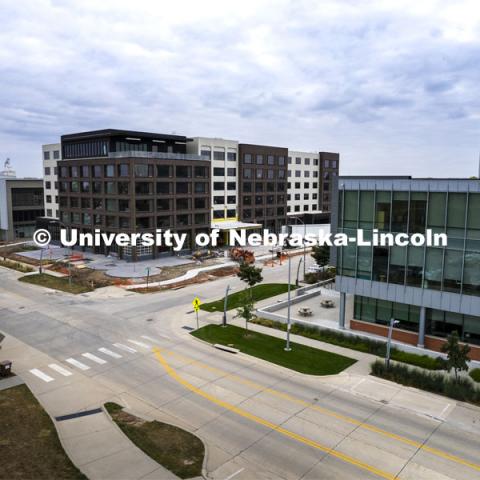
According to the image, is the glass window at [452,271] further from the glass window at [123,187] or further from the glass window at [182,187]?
the glass window at [182,187]

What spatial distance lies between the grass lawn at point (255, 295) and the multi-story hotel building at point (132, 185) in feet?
83.6

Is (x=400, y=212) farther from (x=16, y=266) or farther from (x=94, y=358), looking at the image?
(x=16, y=266)

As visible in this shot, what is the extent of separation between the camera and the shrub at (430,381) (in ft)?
87.0

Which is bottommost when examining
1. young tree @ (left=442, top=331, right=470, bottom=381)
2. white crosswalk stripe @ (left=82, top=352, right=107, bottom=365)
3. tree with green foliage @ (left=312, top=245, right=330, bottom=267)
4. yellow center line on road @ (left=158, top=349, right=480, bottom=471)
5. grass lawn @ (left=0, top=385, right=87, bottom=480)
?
yellow center line on road @ (left=158, top=349, right=480, bottom=471)

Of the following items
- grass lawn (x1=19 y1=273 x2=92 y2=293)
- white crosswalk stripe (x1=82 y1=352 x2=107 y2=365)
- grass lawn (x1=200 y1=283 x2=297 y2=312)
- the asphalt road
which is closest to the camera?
the asphalt road

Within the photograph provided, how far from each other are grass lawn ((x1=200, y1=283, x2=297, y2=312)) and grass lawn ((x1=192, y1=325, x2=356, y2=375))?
5744mm

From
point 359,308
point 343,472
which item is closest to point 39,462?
point 343,472

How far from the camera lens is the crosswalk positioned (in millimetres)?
A: 29359

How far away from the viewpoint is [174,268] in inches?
2635

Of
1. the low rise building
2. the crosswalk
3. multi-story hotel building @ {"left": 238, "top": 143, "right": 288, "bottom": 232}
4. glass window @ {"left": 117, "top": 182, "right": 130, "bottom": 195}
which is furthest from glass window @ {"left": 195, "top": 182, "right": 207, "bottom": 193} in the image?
the crosswalk

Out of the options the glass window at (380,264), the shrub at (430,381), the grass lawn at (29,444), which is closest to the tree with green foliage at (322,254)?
the glass window at (380,264)

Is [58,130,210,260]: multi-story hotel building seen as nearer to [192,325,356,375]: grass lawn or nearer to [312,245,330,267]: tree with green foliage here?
[312,245,330,267]: tree with green foliage

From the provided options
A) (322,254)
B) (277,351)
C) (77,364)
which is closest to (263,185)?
(322,254)

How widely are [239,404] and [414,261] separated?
684 inches
